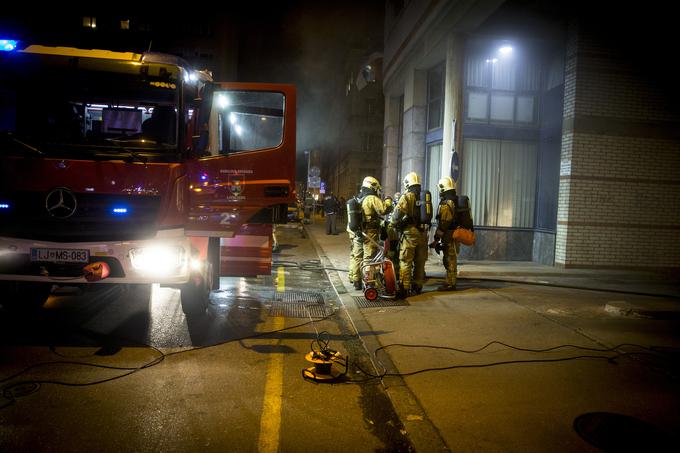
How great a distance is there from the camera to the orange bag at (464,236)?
27.5 ft

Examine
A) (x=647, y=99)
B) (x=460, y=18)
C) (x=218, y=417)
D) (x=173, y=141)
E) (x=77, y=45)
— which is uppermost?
(x=460, y=18)

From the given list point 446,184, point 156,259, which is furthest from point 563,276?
point 156,259

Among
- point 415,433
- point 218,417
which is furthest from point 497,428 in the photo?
point 218,417

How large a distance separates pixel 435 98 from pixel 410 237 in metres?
7.70

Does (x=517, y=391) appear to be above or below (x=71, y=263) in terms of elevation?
below

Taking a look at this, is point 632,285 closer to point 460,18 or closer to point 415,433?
point 460,18

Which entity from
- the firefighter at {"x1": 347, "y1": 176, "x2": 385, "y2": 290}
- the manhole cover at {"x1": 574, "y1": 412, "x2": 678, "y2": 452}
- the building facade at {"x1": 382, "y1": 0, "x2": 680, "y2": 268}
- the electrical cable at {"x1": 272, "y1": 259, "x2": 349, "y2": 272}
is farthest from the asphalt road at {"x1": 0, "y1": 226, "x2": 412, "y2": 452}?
the building facade at {"x1": 382, "y1": 0, "x2": 680, "y2": 268}

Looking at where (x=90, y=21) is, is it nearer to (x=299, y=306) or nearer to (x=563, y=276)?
(x=299, y=306)

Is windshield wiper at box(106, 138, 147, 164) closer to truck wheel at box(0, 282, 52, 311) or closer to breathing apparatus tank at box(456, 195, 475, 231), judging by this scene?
truck wheel at box(0, 282, 52, 311)

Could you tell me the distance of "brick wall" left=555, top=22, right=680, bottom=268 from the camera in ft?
35.6

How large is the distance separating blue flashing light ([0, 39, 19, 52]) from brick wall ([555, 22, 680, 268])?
34.2 ft

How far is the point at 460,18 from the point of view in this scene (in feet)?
36.9

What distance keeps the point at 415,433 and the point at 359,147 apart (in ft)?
146

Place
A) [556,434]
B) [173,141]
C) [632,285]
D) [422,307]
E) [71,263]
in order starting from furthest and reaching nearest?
[632,285], [422,307], [173,141], [71,263], [556,434]
